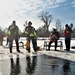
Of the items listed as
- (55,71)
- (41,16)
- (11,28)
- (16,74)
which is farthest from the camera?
(41,16)

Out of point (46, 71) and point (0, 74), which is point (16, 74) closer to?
point (0, 74)

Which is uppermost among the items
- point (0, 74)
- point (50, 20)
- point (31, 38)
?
point (50, 20)

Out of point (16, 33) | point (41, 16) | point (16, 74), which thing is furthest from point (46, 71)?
point (41, 16)

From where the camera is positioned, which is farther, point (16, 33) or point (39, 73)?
point (16, 33)

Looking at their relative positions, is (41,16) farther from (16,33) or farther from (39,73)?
(39,73)

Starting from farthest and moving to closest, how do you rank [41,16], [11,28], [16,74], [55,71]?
1. [41,16]
2. [11,28]
3. [55,71]
4. [16,74]

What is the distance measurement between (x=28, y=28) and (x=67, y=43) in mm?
2945

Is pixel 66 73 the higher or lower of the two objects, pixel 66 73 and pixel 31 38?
the lower

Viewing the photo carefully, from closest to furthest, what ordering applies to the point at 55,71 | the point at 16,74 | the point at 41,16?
the point at 16,74, the point at 55,71, the point at 41,16

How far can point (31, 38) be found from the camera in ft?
56.9

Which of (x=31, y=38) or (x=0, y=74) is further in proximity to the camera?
(x=31, y=38)

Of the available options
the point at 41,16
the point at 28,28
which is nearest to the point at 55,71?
the point at 28,28

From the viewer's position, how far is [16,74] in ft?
27.2

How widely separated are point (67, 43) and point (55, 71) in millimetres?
9224
